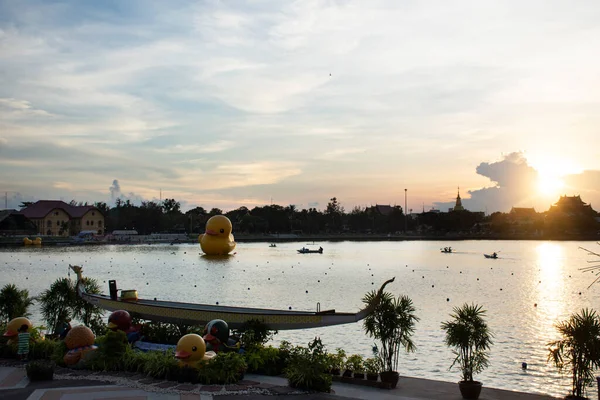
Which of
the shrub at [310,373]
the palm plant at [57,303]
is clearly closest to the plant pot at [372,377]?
the shrub at [310,373]

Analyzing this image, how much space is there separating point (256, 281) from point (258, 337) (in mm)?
38247

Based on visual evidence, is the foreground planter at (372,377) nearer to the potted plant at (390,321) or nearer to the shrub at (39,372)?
the potted plant at (390,321)

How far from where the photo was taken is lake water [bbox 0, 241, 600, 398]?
24.5 metres

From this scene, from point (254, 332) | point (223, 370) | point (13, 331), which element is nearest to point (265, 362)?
point (223, 370)

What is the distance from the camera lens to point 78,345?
17047mm

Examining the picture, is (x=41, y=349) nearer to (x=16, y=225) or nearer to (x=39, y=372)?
(x=39, y=372)

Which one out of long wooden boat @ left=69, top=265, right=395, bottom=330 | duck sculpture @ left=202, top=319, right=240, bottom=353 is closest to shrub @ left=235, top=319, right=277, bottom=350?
long wooden boat @ left=69, top=265, right=395, bottom=330

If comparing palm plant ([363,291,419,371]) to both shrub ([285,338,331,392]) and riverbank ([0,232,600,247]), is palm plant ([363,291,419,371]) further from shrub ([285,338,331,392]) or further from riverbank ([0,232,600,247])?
riverbank ([0,232,600,247])

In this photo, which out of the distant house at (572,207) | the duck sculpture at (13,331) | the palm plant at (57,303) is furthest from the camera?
the distant house at (572,207)

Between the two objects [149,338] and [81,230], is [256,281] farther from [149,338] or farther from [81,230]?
[81,230]

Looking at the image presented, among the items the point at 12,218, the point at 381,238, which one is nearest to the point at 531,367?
the point at 12,218

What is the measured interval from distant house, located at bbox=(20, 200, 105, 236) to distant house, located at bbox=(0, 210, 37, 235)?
1703 millimetres

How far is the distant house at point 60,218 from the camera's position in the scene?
142375mm

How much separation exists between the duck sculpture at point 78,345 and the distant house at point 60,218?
449 feet
